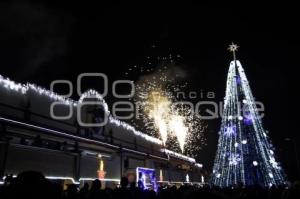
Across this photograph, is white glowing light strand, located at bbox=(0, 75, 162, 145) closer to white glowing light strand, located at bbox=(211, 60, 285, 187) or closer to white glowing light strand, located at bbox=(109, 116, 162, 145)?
white glowing light strand, located at bbox=(109, 116, 162, 145)

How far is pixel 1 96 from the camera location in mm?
15008

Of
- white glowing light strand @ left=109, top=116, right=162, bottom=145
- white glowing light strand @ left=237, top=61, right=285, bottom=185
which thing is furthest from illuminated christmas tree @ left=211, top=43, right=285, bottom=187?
white glowing light strand @ left=109, top=116, right=162, bottom=145

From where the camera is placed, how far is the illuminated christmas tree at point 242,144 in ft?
110

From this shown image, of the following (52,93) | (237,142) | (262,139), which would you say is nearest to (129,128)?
(52,93)

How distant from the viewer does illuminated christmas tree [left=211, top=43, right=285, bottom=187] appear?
110 feet

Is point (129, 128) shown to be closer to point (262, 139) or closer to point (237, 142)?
point (237, 142)

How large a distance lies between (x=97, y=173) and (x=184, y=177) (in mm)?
24751

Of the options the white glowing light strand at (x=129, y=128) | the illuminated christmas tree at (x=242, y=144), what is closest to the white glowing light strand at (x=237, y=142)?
the illuminated christmas tree at (x=242, y=144)

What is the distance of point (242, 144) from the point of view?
3412 cm

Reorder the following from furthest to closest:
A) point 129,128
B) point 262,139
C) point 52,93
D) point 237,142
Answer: point 237,142 < point 262,139 < point 129,128 < point 52,93

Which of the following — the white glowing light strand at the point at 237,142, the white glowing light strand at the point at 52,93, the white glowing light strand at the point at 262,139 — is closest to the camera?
the white glowing light strand at the point at 52,93

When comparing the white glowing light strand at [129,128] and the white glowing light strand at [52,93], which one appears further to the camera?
the white glowing light strand at [129,128]

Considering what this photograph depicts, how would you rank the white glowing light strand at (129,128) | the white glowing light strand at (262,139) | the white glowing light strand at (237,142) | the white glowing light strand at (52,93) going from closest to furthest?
the white glowing light strand at (52,93), the white glowing light strand at (129,128), the white glowing light strand at (262,139), the white glowing light strand at (237,142)

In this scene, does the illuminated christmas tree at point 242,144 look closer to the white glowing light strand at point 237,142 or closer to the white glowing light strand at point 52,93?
the white glowing light strand at point 237,142
